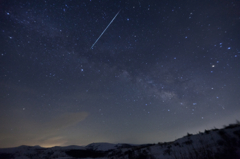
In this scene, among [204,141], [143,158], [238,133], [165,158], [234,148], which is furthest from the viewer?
[143,158]

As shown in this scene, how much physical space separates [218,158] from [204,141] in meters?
4.01

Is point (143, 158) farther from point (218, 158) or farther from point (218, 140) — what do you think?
point (218, 158)

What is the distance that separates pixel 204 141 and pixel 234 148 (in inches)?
105

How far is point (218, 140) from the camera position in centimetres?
862

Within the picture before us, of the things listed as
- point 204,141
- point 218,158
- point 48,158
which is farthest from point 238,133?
point 48,158

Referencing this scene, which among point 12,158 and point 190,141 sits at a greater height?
point 190,141

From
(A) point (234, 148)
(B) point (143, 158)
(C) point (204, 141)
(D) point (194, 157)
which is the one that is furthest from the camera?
(B) point (143, 158)

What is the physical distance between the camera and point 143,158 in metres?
12.8

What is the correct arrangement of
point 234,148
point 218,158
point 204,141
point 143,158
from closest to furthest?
point 218,158 → point 234,148 → point 204,141 → point 143,158

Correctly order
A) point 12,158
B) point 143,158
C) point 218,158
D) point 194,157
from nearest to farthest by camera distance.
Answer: point 218,158
point 194,157
point 143,158
point 12,158

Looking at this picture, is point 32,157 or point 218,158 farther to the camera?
point 32,157

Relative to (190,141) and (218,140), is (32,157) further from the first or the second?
(218,140)

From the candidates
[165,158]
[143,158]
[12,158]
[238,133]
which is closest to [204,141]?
[238,133]

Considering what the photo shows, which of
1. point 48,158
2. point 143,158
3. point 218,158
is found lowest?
point 48,158
